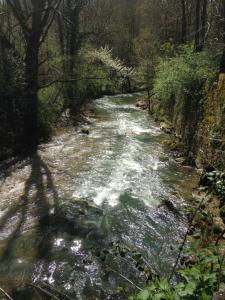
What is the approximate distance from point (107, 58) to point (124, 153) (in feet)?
15.3

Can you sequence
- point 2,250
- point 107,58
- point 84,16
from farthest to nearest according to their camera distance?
point 84,16
point 107,58
point 2,250

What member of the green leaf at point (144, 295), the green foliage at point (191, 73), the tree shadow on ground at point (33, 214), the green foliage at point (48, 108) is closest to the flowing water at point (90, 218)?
the tree shadow on ground at point (33, 214)

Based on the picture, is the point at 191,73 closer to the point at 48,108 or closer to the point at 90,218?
the point at 48,108

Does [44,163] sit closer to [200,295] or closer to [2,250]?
[2,250]

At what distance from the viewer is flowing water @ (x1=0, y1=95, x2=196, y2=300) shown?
6.43m

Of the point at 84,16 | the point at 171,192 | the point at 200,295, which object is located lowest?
the point at 171,192

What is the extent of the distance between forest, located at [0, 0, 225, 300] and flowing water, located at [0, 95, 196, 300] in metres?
0.03

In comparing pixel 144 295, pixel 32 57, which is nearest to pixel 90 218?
pixel 144 295

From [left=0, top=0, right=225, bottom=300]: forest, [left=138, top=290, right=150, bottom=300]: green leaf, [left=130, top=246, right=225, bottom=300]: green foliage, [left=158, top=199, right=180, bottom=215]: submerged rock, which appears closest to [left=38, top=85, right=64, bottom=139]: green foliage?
[left=0, top=0, right=225, bottom=300]: forest

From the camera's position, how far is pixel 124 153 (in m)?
14.1

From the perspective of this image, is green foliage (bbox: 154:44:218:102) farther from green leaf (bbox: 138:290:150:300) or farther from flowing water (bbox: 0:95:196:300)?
green leaf (bbox: 138:290:150:300)

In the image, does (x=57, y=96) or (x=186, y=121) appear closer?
(x=186, y=121)

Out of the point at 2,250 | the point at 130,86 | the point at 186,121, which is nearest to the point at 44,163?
the point at 2,250

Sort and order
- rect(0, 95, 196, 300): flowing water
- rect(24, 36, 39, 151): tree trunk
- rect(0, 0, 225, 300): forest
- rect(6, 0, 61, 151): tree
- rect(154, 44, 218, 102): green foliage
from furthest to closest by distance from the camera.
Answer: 1. rect(154, 44, 218, 102): green foliage
2. rect(24, 36, 39, 151): tree trunk
3. rect(6, 0, 61, 151): tree
4. rect(0, 95, 196, 300): flowing water
5. rect(0, 0, 225, 300): forest
